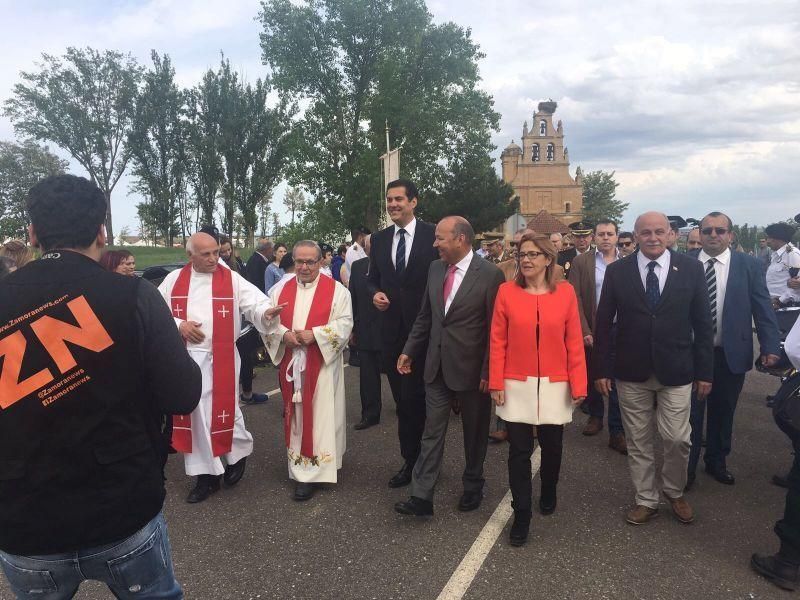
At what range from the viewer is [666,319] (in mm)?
3508

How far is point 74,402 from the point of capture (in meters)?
1.56

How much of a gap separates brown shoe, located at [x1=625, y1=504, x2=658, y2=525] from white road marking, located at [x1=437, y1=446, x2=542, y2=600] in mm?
768

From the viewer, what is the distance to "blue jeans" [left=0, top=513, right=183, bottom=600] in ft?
5.37

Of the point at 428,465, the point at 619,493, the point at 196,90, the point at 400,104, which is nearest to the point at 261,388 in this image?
the point at 428,465

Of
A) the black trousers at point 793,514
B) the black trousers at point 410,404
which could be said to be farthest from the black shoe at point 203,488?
the black trousers at point 793,514

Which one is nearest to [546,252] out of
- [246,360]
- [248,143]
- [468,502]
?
[468,502]

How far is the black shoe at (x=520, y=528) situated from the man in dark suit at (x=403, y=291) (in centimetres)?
110

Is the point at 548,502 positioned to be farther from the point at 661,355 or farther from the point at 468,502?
the point at 661,355

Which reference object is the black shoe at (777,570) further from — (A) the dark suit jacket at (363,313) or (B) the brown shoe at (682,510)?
(A) the dark suit jacket at (363,313)

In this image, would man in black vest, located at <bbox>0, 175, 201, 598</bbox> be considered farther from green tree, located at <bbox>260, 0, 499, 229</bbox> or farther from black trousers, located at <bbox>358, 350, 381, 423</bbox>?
green tree, located at <bbox>260, 0, 499, 229</bbox>

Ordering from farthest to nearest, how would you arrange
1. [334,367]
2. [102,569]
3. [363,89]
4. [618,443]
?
[363,89]
[618,443]
[334,367]
[102,569]

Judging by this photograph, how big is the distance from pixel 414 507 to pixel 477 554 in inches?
21.0

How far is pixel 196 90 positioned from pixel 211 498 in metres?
33.6

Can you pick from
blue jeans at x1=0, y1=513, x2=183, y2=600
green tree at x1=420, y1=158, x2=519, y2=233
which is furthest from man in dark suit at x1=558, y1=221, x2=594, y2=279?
green tree at x1=420, y1=158, x2=519, y2=233
